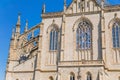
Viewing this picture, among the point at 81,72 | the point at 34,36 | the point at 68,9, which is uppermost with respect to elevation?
the point at 68,9

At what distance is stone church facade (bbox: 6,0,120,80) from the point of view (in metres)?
44.9

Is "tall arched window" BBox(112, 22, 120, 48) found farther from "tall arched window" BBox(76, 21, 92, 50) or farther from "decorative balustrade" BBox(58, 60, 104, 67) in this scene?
"decorative balustrade" BBox(58, 60, 104, 67)

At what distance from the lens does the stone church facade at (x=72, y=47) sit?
147ft

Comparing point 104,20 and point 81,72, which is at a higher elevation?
point 104,20

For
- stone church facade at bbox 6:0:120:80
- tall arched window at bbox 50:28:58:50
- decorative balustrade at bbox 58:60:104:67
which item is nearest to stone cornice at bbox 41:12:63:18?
stone church facade at bbox 6:0:120:80

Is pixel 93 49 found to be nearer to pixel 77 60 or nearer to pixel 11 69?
pixel 77 60

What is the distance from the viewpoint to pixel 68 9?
52.2 meters

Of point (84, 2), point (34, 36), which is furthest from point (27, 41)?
point (84, 2)

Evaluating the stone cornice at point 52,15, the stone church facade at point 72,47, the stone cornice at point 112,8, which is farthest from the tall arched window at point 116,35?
the stone cornice at point 52,15

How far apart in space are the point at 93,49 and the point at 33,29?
15.2 meters

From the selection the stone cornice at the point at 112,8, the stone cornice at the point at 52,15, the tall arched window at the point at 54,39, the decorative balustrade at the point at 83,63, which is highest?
the stone cornice at the point at 112,8

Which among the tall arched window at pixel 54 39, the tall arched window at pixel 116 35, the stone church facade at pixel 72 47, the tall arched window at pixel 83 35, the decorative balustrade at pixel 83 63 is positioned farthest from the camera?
the tall arched window at pixel 54 39

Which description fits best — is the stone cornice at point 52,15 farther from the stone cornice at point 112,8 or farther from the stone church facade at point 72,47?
the stone cornice at point 112,8

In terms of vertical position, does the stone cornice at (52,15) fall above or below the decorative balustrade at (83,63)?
above
